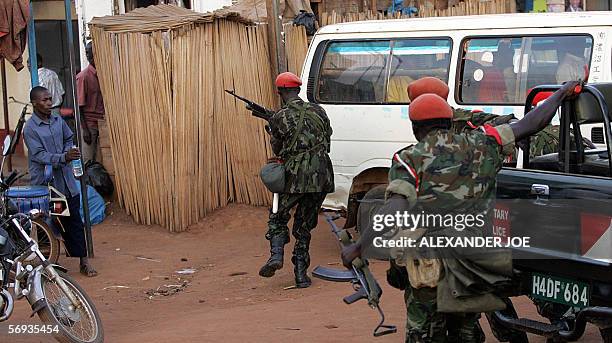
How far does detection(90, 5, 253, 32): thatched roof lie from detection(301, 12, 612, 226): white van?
1746mm

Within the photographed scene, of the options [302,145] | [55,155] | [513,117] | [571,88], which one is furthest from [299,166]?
[571,88]

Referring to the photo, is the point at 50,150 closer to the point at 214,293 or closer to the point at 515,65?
the point at 214,293

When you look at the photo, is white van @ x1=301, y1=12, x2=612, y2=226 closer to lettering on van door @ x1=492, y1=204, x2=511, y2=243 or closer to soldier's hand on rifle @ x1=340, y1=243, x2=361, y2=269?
lettering on van door @ x1=492, y1=204, x2=511, y2=243

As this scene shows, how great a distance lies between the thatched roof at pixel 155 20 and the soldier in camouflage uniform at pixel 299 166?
2.87m

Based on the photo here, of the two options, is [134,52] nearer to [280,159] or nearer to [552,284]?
[280,159]

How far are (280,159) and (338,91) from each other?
1.42 m

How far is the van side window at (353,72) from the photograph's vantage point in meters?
9.39

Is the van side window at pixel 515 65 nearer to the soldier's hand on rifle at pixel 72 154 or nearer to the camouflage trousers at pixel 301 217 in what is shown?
the camouflage trousers at pixel 301 217

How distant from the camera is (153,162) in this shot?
432 inches

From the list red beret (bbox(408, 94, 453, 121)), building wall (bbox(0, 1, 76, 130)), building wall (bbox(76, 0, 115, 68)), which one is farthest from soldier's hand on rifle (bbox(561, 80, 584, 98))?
building wall (bbox(0, 1, 76, 130))

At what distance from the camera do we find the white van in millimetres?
8453

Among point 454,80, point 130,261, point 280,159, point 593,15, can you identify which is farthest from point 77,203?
point 593,15

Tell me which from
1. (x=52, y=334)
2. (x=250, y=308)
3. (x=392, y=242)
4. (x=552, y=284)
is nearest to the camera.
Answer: (x=392, y=242)

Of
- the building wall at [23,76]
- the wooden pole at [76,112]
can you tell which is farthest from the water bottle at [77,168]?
the building wall at [23,76]
